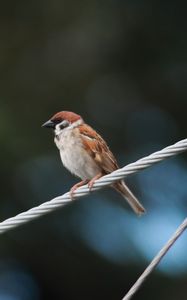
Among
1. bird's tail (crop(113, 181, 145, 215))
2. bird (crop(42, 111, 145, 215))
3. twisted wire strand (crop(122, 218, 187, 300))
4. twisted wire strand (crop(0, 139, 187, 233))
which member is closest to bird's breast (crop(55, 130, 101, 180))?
bird (crop(42, 111, 145, 215))

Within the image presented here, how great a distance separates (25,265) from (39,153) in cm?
123

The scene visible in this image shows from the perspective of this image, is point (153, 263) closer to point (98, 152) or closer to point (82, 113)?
point (98, 152)

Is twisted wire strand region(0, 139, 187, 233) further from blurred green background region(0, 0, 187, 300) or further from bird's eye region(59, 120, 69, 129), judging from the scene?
blurred green background region(0, 0, 187, 300)

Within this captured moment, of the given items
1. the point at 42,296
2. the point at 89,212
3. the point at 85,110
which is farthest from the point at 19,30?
the point at 42,296

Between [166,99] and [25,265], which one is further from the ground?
[166,99]

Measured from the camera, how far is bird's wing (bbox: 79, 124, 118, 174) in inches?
219

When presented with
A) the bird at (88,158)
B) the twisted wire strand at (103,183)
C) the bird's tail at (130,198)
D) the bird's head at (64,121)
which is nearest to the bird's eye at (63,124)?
the bird's head at (64,121)

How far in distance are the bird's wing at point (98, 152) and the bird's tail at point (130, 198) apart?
0.09m

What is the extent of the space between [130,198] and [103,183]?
1.19 meters

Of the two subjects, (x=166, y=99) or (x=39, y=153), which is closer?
(x=39, y=153)

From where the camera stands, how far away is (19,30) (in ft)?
41.3

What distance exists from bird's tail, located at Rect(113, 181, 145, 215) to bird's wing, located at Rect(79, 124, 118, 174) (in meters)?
0.09

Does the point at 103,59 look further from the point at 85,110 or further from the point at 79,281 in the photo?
the point at 79,281

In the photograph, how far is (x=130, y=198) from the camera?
5508 millimetres
